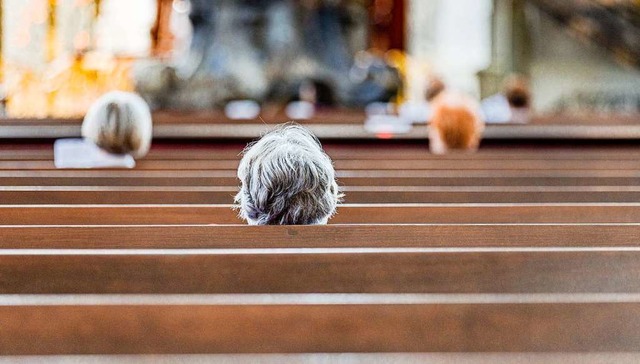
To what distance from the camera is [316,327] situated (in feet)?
3.71

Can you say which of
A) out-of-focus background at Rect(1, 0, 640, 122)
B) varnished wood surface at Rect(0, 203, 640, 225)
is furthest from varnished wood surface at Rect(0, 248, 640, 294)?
out-of-focus background at Rect(1, 0, 640, 122)

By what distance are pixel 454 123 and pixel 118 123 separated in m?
1.56

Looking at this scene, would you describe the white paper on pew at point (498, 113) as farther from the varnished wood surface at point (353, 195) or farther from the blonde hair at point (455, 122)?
the varnished wood surface at point (353, 195)

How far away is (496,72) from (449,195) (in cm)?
1065

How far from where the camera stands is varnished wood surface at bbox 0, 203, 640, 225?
2197 millimetres

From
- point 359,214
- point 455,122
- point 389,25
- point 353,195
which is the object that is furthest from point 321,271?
point 389,25

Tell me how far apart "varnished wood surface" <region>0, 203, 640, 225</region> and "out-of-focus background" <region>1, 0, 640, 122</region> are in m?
5.98

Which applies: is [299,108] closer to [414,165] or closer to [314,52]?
[314,52]

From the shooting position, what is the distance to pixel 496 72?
42.9 ft

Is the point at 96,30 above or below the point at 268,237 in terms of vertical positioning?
above

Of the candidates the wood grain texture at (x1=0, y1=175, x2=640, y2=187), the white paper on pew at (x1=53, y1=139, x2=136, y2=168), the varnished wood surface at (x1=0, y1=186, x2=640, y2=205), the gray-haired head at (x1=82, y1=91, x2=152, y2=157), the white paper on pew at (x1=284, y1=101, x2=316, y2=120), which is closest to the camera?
the varnished wood surface at (x1=0, y1=186, x2=640, y2=205)

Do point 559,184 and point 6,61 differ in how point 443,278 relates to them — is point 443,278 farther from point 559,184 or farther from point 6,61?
point 6,61

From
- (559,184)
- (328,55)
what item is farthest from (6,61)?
(559,184)

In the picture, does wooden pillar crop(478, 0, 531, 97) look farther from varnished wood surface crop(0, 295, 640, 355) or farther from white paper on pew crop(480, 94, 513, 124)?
varnished wood surface crop(0, 295, 640, 355)
